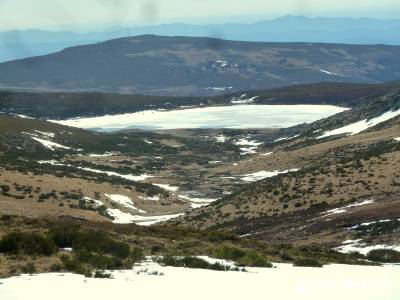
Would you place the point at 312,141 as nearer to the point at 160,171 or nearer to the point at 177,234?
the point at 160,171

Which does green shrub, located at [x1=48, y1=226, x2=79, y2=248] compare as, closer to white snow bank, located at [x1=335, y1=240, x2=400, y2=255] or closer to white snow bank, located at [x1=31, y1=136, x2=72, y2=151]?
white snow bank, located at [x1=335, y1=240, x2=400, y2=255]

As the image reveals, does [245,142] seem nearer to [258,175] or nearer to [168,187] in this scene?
[258,175]

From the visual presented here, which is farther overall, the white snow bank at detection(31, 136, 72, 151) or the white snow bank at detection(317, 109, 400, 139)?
the white snow bank at detection(31, 136, 72, 151)

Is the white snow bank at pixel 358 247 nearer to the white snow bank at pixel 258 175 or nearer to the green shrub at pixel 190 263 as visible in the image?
the green shrub at pixel 190 263

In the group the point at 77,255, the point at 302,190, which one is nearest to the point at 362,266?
the point at 77,255

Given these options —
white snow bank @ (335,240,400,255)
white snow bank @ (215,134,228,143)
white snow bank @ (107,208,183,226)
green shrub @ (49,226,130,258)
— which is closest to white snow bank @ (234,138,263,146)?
white snow bank @ (215,134,228,143)

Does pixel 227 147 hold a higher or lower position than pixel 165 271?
lower

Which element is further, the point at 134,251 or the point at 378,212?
the point at 378,212

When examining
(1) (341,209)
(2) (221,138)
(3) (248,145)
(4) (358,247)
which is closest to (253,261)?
(4) (358,247)
